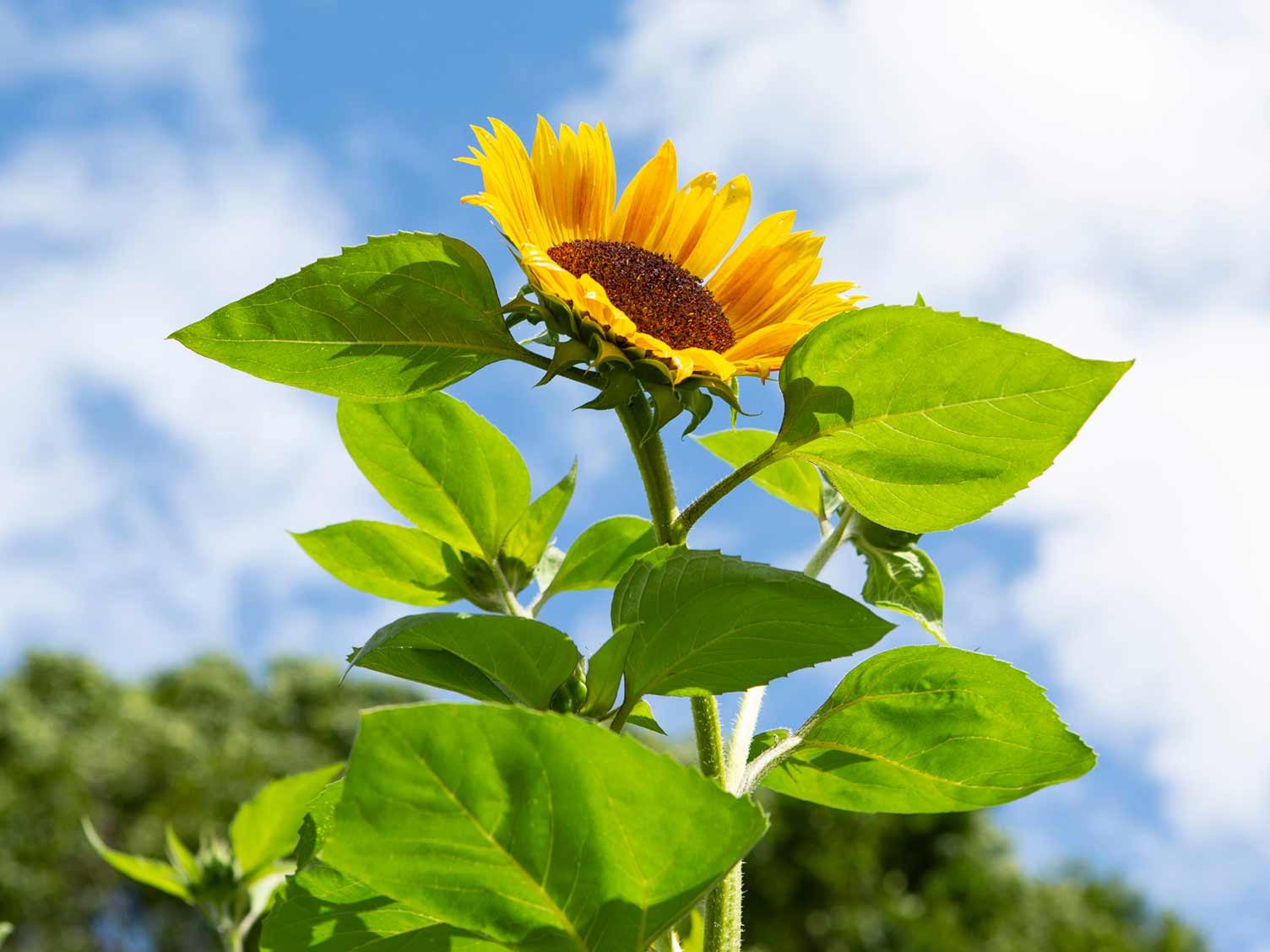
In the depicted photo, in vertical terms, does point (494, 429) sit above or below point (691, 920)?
above

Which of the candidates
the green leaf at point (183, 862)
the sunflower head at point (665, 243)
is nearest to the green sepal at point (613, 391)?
the sunflower head at point (665, 243)

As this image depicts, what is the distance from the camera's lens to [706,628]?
0.71m

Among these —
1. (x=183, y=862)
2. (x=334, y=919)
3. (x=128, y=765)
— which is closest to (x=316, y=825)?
(x=334, y=919)

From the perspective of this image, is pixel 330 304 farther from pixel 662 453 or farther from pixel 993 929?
pixel 993 929

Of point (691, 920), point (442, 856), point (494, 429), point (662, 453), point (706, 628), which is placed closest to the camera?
point (442, 856)

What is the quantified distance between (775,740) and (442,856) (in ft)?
1.18

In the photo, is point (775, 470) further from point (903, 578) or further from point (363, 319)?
point (363, 319)

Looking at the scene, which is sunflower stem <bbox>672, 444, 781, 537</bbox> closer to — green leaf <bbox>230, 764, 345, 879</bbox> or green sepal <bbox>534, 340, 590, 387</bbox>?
green sepal <bbox>534, 340, 590, 387</bbox>

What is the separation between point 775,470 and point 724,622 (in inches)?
17.2

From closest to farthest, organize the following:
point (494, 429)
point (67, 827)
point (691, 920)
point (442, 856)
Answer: point (442, 856), point (494, 429), point (691, 920), point (67, 827)

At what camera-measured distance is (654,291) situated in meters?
0.94

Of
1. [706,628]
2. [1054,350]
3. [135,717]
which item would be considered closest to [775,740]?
[706,628]

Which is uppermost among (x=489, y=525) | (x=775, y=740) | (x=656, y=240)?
(x=656, y=240)

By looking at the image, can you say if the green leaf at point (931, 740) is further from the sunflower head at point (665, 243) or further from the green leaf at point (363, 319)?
the green leaf at point (363, 319)
